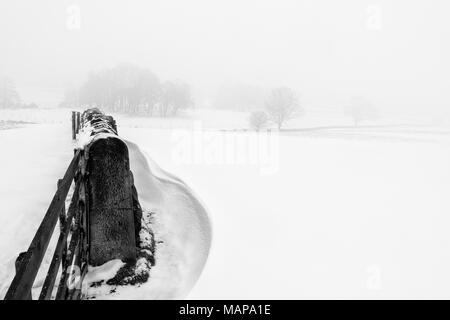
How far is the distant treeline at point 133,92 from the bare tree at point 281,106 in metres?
17.8

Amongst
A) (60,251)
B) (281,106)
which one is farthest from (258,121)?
(60,251)

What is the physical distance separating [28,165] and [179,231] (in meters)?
4.63

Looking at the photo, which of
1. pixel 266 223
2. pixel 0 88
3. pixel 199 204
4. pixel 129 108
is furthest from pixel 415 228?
pixel 0 88

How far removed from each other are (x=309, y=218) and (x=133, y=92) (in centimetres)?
5232

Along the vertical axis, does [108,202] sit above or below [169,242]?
above

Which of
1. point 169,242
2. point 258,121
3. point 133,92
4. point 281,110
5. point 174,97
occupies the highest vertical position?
point 133,92

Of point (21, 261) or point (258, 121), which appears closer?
point (21, 261)

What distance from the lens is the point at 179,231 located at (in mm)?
3422

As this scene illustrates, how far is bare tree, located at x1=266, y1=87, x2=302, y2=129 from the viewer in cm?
4088

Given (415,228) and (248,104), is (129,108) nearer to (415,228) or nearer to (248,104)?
(248,104)

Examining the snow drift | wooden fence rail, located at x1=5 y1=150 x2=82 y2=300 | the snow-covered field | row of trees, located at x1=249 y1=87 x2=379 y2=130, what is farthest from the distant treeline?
wooden fence rail, located at x1=5 y1=150 x2=82 y2=300

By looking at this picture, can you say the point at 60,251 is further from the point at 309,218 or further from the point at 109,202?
the point at 309,218

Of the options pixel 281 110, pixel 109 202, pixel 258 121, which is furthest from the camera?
pixel 281 110

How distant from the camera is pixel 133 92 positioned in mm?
50562
